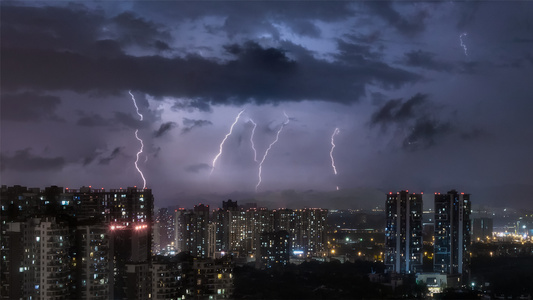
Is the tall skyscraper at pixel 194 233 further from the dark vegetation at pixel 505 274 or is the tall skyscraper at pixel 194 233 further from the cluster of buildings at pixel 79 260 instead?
the dark vegetation at pixel 505 274

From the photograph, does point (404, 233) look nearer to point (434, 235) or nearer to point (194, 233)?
point (434, 235)

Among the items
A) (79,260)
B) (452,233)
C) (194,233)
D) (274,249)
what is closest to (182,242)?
(194,233)

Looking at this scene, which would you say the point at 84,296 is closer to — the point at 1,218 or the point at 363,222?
the point at 1,218

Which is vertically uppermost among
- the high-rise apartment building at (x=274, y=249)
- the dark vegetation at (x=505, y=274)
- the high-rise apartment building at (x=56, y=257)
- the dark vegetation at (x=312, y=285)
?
the high-rise apartment building at (x=56, y=257)

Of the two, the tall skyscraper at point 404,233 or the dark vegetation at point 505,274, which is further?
the tall skyscraper at point 404,233

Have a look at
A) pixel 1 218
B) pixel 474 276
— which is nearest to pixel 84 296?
pixel 1 218

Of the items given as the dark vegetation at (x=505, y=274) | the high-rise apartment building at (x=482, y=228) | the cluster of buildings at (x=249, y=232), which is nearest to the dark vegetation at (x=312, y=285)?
the cluster of buildings at (x=249, y=232)
